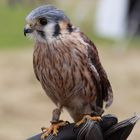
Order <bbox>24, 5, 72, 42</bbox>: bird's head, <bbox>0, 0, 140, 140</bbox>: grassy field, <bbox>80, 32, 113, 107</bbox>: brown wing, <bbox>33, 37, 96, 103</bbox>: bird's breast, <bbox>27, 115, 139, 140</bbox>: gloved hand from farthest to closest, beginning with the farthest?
<bbox>0, 0, 140, 140</bbox>: grassy field → <bbox>80, 32, 113, 107</bbox>: brown wing → <bbox>33, 37, 96, 103</bbox>: bird's breast → <bbox>24, 5, 72, 42</bbox>: bird's head → <bbox>27, 115, 139, 140</bbox>: gloved hand

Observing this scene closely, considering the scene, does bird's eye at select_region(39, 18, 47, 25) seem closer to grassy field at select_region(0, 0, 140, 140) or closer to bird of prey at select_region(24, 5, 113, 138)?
bird of prey at select_region(24, 5, 113, 138)

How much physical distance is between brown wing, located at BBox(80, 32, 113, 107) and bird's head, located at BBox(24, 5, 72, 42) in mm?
363

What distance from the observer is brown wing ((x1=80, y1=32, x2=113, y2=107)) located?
6.36 meters

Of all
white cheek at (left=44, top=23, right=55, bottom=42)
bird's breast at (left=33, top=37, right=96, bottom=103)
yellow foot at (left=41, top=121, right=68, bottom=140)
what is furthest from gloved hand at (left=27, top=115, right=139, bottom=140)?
white cheek at (left=44, top=23, right=55, bottom=42)

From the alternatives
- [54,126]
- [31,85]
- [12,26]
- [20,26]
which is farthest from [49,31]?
[12,26]

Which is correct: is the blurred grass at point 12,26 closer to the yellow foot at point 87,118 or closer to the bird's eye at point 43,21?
the yellow foot at point 87,118

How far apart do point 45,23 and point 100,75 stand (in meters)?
0.79

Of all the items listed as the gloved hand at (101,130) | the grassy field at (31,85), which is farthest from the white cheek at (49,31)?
the grassy field at (31,85)

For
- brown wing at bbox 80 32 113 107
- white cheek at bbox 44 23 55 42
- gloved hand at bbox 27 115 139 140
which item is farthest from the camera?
brown wing at bbox 80 32 113 107

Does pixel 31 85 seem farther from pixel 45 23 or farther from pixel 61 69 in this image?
pixel 45 23

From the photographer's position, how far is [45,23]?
5.90 m

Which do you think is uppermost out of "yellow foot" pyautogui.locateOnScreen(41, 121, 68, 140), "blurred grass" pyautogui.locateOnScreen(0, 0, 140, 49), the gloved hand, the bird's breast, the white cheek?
"blurred grass" pyautogui.locateOnScreen(0, 0, 140, 49)

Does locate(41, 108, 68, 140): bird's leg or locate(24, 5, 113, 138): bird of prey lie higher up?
locate(24, 5, 113, 138): bird of prey

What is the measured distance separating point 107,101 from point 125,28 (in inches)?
629
